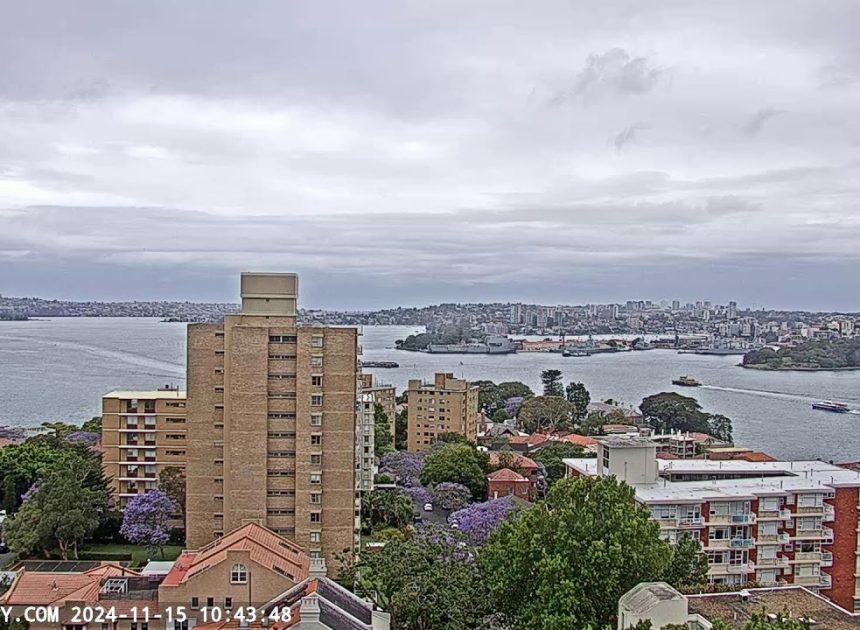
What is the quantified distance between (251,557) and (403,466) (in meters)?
17.3

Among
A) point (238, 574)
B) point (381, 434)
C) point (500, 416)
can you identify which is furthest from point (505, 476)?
point (500, 416)

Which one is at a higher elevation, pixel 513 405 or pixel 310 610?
pixel 310 610

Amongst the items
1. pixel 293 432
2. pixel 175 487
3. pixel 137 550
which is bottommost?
pixel 137 550

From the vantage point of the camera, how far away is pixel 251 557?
13.9 meters

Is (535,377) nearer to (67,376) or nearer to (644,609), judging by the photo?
(67,376)

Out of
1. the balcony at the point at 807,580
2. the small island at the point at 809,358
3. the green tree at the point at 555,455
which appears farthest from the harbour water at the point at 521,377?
the balcony at the point at 807,580

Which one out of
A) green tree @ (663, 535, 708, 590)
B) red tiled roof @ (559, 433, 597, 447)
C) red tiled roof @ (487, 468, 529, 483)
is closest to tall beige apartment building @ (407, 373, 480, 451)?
red tiled roof @ (559, 433, 597, 447)

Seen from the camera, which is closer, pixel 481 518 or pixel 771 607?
pixel 771 607

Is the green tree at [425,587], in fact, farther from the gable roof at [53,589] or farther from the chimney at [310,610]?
the gable roof at [53,589]

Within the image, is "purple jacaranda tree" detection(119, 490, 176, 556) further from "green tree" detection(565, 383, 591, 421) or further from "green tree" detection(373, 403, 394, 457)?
"green tree" detection(565, 383, 591, 421)

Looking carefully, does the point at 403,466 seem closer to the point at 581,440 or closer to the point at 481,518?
the point at 481,518

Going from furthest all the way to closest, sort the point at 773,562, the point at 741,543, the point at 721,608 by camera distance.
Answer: the point at 773,562, the point at 741,543, the point at 721,608

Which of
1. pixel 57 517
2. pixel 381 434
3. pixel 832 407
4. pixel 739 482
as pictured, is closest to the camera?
pixel 739 482

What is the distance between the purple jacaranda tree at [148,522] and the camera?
20.9 meters
